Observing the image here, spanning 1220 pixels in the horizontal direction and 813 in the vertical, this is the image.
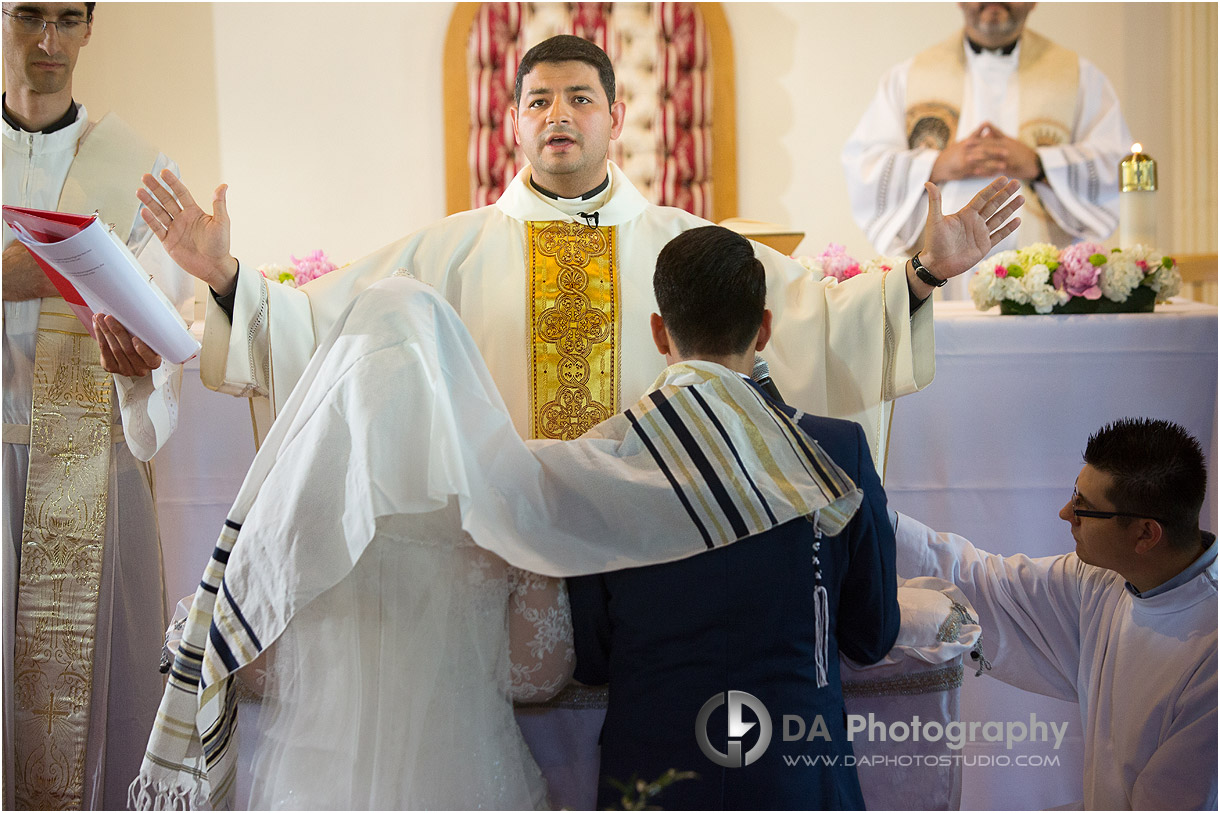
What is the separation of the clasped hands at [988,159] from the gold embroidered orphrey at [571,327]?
3.08m

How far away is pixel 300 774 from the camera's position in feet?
4.62

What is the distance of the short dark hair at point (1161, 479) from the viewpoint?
1.81 metres

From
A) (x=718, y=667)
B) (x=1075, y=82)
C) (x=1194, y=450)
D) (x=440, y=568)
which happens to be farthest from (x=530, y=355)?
(x=1075, y=82)

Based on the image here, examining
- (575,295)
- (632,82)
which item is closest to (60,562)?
(575,295)

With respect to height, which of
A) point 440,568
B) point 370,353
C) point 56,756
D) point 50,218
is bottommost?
point 56,756

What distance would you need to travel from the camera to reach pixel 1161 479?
1.81 metres

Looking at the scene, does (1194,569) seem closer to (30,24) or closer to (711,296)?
(711,296)

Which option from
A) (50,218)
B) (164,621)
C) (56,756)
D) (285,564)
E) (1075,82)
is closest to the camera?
(285,564)

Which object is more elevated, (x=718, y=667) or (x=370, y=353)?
(x=370, y=353)

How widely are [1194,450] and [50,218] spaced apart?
1974mm

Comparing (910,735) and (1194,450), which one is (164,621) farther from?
(1194,450)

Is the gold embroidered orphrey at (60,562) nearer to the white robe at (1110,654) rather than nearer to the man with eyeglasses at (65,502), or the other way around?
the man with eyeglasses at (65,502)

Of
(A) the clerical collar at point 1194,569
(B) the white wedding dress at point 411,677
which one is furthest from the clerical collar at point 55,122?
(A) the clerical collar at point 1194,569

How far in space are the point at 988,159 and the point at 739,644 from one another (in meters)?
4.14
